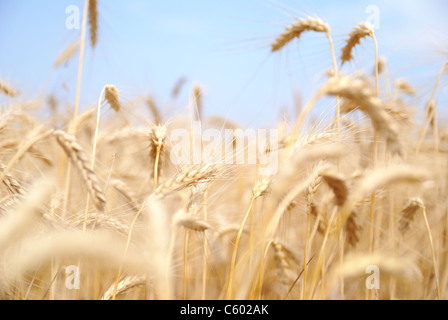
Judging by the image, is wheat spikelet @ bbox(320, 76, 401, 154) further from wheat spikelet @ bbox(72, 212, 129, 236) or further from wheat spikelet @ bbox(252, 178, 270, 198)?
wheat spikelet @ bbox(72, 212, 129, 236)

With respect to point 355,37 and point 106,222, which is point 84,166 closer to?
point 106,222

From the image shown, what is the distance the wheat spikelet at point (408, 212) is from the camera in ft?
5.52

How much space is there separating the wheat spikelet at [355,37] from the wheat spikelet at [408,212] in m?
0.81

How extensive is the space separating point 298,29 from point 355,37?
1.04 feet

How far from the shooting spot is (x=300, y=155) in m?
1.02

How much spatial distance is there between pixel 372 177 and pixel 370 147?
1179mm

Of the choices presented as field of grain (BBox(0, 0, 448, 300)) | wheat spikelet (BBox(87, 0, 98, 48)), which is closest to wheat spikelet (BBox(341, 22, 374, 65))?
field of grain (BBox(0, 0, 448, 300))

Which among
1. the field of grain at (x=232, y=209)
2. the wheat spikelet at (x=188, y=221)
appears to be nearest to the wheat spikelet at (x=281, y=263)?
the field of grain at (x=232, y=209)

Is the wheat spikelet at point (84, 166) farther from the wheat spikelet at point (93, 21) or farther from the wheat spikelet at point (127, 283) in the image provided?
the wheat spikelet at point (93, 21)

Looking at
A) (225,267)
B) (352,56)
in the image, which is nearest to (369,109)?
(352,56)

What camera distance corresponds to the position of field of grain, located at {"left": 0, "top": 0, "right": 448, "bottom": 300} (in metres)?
1.02

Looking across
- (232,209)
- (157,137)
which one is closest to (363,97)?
(157,137)

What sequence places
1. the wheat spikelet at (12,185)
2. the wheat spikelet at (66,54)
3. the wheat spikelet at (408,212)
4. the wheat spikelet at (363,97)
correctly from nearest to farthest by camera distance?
the wheat spikelet at (363,97), the wheat spikelet at (12,185), the wheat spikelet at (408,212), the wheat spikelet at (66,54)
